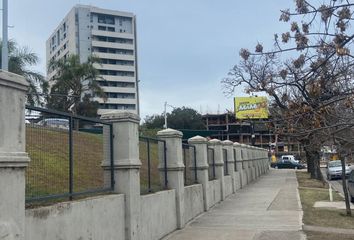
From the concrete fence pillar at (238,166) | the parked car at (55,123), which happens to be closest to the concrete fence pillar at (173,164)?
the parked car at (55,123)

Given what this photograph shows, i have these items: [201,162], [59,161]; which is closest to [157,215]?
[59,161]

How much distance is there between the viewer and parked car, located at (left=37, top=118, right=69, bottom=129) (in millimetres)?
7145

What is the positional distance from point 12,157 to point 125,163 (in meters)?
4.06

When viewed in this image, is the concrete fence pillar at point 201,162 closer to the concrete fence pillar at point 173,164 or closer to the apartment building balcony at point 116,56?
the concrete fence pillar at point 173,164

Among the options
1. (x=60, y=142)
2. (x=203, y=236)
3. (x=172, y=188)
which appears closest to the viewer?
(x=60, y=142)

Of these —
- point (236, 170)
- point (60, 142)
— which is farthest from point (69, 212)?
point (236, 170)

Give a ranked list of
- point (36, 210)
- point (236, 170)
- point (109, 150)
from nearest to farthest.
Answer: point (36, 210) → point (109, 150) → point (236, 170)

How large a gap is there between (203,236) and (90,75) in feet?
141

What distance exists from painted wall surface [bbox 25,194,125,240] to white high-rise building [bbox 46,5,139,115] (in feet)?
355

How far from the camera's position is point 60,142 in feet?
25.5

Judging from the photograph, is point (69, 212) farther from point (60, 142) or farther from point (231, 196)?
point (231, 196)

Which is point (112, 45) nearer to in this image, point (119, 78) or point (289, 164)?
point (119, 78)

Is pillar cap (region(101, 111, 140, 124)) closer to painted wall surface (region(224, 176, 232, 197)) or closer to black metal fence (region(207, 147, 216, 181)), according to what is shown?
black metal fence (region(207, 147, 216, 181))

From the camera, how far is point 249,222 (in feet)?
46.0
